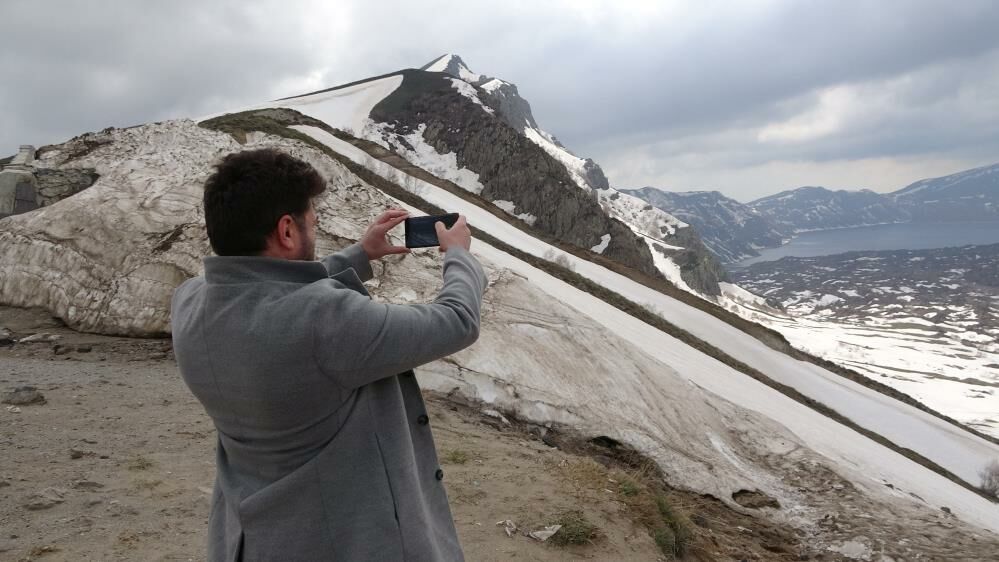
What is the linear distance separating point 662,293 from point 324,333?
2098 centimetres

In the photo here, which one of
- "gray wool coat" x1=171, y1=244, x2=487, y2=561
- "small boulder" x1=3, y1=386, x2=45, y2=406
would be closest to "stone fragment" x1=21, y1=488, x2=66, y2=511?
"small boulder" x1=3, y1=386, x2=45, y2=406

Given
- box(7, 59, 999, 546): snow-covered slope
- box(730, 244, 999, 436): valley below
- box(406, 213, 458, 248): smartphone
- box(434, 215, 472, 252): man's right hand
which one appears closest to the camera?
box(434, 215, 472, 252): man's right hand

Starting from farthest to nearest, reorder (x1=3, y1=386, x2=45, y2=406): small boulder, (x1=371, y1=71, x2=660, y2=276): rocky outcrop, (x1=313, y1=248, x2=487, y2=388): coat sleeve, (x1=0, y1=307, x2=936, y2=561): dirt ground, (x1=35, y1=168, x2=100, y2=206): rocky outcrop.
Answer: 1. (x1=371, y1=71, x2=660, y2=276): rocky outcrop
2. (x1=35, y1=168, x2=100, y2=206): rocky outcrop
3. (x1=3, y1=386, x2=45, y2=406): small boulder
4. (x1=0, y1=307, x2=936, y2=561): dirt ground
5. (x1=313, y1=248, x2=487, y2=388): coat sleeve

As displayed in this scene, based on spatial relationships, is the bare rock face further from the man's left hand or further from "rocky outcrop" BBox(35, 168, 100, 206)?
the man's left hand

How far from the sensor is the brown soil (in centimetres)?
430

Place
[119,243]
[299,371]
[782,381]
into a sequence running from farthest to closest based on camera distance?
1. [782,381]
2. [119,243]
3. [299,371]

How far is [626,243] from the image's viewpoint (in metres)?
45.8

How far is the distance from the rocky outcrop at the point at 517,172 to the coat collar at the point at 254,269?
133 feet

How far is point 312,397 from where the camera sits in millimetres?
1608

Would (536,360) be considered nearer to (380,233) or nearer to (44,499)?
(44,499)

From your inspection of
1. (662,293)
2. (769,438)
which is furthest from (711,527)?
(662,293)

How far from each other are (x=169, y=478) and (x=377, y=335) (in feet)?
14.7

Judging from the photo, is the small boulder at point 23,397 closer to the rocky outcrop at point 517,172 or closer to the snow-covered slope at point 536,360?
the snow-covered slope at point 536,360

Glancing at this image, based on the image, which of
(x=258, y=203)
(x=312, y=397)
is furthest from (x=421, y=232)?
(x=312, y=397)
